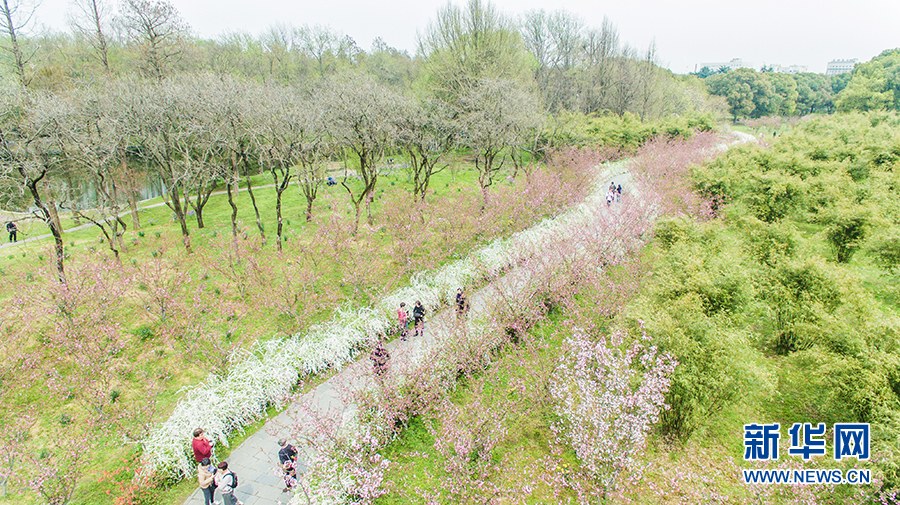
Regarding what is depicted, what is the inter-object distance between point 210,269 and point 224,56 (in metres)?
28.3

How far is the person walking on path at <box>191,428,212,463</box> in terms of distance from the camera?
6785 mm

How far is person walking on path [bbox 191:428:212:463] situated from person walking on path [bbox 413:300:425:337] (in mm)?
5050

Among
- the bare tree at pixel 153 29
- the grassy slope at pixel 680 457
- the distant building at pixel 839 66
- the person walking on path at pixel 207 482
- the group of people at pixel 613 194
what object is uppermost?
the distant building at pixel 839 66

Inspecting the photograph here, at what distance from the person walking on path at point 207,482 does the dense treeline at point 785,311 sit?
793 centimetres

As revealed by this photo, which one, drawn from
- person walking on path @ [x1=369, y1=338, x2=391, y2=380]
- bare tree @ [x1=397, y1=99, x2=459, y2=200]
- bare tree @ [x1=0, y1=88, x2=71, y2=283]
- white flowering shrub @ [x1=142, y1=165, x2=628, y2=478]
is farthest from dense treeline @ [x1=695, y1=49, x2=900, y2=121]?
bare tree @ [x1=0, y1=88, x2=71, y2=283]

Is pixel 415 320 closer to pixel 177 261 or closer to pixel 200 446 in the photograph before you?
pixel 200 446

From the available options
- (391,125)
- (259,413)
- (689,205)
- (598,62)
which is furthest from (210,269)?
(598,62)

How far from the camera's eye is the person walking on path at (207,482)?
6422 mm

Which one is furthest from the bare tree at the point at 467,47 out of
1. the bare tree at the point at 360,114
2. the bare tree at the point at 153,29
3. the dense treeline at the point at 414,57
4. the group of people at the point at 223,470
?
the group of people at the point at 223,470

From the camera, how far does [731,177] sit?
17.7m

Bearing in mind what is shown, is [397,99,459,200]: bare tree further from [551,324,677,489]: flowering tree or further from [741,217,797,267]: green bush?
[551,324,677,489]: flowering tree

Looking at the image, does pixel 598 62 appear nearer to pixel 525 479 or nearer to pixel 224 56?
pixel 224 56

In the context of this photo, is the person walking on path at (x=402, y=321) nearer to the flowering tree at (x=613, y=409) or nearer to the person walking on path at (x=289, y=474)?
the person walking on path at (x=289, y=474)

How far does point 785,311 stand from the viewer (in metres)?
9.76
